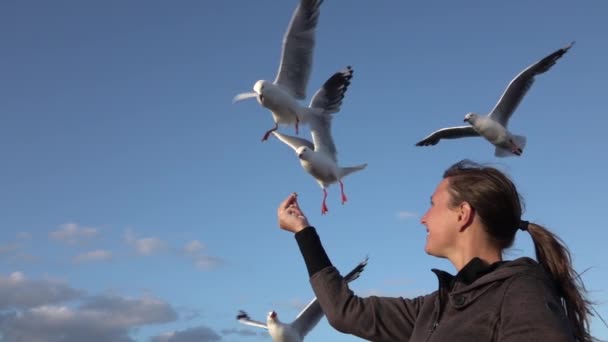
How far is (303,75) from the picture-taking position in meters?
8.23

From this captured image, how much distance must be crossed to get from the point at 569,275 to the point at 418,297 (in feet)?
1.70

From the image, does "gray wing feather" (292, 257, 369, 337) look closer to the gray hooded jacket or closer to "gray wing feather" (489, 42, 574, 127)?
"gray wing feather" (489, 42, 574, 127)

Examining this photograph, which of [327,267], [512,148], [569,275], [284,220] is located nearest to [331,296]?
[327,267]

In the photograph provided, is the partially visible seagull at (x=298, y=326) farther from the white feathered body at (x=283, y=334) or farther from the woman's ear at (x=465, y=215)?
the woman's ear at (x=465, y=215)

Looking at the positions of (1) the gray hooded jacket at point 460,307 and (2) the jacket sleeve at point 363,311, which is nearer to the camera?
(1) the gray hooded jacket at point 460,307

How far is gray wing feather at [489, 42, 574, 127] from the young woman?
29.1ft

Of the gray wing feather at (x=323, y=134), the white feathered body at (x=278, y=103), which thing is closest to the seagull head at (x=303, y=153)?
Result: the white feathered body at (x=278, y=103)

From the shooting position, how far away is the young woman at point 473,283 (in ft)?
5.78

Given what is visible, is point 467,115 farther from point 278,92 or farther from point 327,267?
point 327,267

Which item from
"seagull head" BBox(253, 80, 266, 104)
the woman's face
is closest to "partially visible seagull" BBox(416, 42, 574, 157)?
"seagull head" BBox(253, 80, 266, 104)

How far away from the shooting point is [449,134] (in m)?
11.3

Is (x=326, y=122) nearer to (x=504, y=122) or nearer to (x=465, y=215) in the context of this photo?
(x=504, y=122)

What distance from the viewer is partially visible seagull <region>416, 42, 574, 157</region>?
10672 mm

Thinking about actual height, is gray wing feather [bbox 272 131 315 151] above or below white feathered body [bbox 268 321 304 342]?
above
